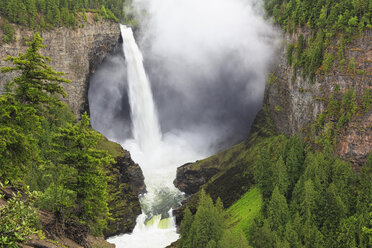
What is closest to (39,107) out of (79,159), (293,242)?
(79,159)

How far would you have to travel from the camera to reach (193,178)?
374 ft

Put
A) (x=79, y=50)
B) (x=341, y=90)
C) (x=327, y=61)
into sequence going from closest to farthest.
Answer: (x=341, y=90)
(x=327, y=61)
(x=79, y=50)

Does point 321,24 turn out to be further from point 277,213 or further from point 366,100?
point 277,213

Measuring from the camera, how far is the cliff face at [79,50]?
102m

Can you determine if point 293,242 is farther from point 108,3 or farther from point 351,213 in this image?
point 108,3

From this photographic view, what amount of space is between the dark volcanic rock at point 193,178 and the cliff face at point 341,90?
31203 mm

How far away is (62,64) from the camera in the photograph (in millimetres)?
104125

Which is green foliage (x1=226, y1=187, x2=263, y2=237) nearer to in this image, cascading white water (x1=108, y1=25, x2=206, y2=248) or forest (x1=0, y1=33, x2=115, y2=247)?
cascading white water (x1=108, y1=25, x2=206, y2=248)

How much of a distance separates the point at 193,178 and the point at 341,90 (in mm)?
59391

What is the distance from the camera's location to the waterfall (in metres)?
124

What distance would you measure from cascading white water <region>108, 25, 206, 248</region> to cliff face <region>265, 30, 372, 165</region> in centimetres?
4731

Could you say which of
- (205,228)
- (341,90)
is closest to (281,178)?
(205,228)

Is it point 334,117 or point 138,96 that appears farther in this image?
point 138,96

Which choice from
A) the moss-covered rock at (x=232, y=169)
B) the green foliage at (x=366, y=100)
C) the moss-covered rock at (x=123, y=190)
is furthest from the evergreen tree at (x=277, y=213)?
the moss-covered rock at (x=123, y=190)
